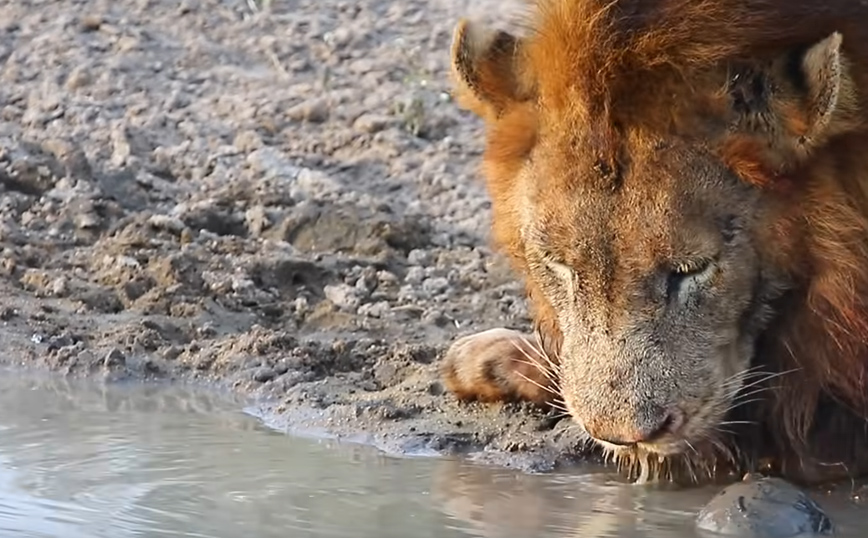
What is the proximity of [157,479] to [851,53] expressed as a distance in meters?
2.06

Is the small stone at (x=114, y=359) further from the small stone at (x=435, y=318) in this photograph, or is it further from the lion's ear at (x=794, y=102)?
the lion's ear at (x=794, y=102)

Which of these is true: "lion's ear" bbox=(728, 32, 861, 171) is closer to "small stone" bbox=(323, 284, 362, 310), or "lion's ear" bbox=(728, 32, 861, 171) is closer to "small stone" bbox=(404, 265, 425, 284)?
"small stone" bbox=(323, 284, 362, 310)

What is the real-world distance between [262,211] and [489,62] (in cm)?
250

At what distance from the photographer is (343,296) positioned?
6.67m

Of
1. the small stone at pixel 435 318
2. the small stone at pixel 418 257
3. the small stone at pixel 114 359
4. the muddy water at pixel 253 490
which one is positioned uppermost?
the small stone at pixel 418 257

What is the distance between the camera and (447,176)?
7930 mm

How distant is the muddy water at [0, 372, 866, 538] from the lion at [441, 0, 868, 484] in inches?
10.3

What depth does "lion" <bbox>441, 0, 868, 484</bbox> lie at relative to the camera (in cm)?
448

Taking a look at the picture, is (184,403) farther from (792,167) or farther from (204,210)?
(792,167)

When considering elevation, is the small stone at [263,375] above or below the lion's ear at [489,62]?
below

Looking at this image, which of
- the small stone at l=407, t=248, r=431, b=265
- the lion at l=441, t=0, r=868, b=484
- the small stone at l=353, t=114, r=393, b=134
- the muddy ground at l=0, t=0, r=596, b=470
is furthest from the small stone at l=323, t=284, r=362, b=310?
the lion at l=441, t=0, r=868, b=484

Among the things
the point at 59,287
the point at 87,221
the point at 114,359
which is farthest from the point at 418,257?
the point at 114,359

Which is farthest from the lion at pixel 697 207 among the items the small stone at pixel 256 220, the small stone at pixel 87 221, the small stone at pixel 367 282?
the small stone at pixel 87 221

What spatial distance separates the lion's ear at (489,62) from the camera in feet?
16.3
